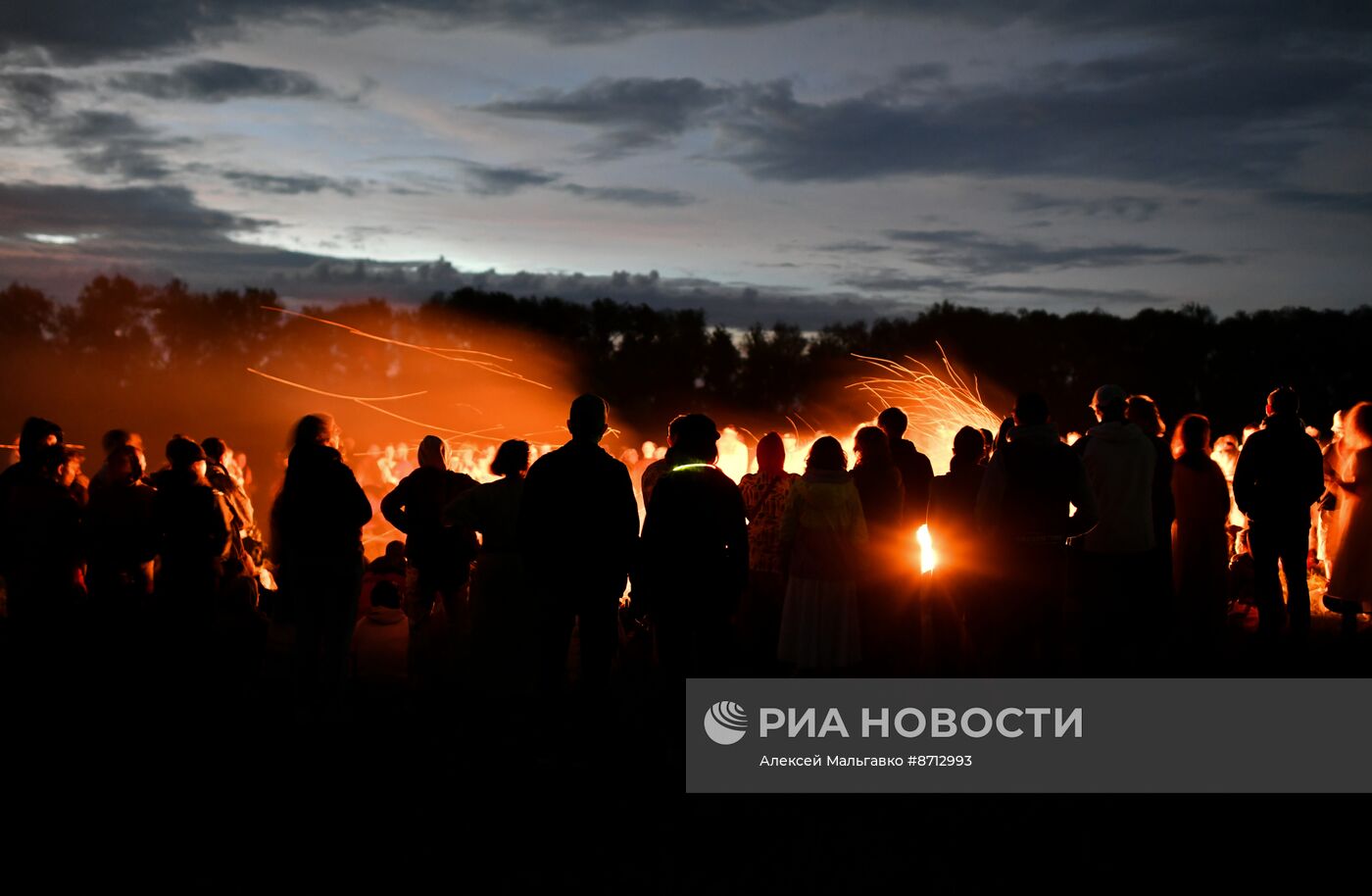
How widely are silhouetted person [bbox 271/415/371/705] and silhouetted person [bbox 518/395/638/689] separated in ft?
5.05

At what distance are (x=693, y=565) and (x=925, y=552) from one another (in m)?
3.46

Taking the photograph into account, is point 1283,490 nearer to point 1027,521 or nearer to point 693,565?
point 1027,521

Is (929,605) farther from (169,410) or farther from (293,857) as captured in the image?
(169,410)

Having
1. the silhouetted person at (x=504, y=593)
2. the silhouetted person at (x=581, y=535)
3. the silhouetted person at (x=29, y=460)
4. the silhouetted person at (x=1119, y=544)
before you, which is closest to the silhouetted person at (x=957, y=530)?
the silhouetted person at (x=1119, y=544)

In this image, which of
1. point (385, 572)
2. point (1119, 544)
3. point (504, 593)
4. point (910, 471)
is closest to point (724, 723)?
point (504, 593)

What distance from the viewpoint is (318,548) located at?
7.88 metres

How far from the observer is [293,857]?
5504 millimetres

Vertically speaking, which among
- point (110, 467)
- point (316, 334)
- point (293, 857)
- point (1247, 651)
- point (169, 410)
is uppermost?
point (316, 334)

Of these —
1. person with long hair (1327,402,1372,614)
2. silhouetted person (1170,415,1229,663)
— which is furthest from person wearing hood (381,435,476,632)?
person with long hair (1327,402,1372,614)

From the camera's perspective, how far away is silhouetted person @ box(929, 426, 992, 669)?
8211 mm

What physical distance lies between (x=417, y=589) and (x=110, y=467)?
2430mm

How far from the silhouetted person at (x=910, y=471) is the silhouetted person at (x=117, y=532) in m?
5.27

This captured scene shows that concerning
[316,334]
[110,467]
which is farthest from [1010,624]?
[316,334]

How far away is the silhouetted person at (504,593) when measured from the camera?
8.49 m
